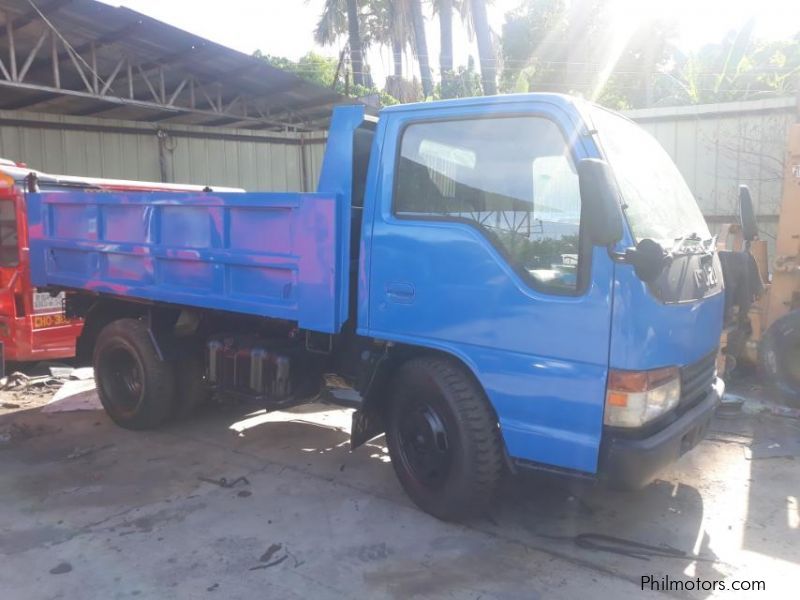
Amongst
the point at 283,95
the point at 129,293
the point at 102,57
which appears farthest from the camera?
the point at 283,95

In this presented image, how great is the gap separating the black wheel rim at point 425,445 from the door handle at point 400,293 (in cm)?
60

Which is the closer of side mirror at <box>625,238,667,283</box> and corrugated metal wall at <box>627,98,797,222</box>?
side mirror at <box>625,238,667,283</box>

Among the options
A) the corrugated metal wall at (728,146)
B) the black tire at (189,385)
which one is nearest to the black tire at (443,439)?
the black tire at (189,385)

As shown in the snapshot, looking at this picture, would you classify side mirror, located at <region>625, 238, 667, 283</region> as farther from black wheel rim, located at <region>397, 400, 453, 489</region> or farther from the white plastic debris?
the white plastic debris

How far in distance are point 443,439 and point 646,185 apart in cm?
179

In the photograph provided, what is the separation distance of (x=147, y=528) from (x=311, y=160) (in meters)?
13.8

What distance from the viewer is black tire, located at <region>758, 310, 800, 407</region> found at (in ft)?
20.0

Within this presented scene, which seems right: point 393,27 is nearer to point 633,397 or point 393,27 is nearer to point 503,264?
point 503,264

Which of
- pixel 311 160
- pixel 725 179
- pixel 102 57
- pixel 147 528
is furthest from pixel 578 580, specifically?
pixel 311 160

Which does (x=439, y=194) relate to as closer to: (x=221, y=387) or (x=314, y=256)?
(x=314, y=256)

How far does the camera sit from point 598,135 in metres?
3.37

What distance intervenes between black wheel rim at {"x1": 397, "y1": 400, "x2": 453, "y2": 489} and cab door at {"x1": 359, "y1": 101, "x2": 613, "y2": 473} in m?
0.38

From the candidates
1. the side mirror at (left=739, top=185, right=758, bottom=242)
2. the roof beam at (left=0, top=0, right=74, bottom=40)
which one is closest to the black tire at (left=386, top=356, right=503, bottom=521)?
the side mirror at (left=739, top=185, right=758, bottom=242)

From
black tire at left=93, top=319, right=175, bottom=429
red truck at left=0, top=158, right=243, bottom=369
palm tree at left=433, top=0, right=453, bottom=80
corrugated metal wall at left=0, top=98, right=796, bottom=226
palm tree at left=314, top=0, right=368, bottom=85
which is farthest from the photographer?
palm tree at left=314, top=0, right=368, bottom=85
